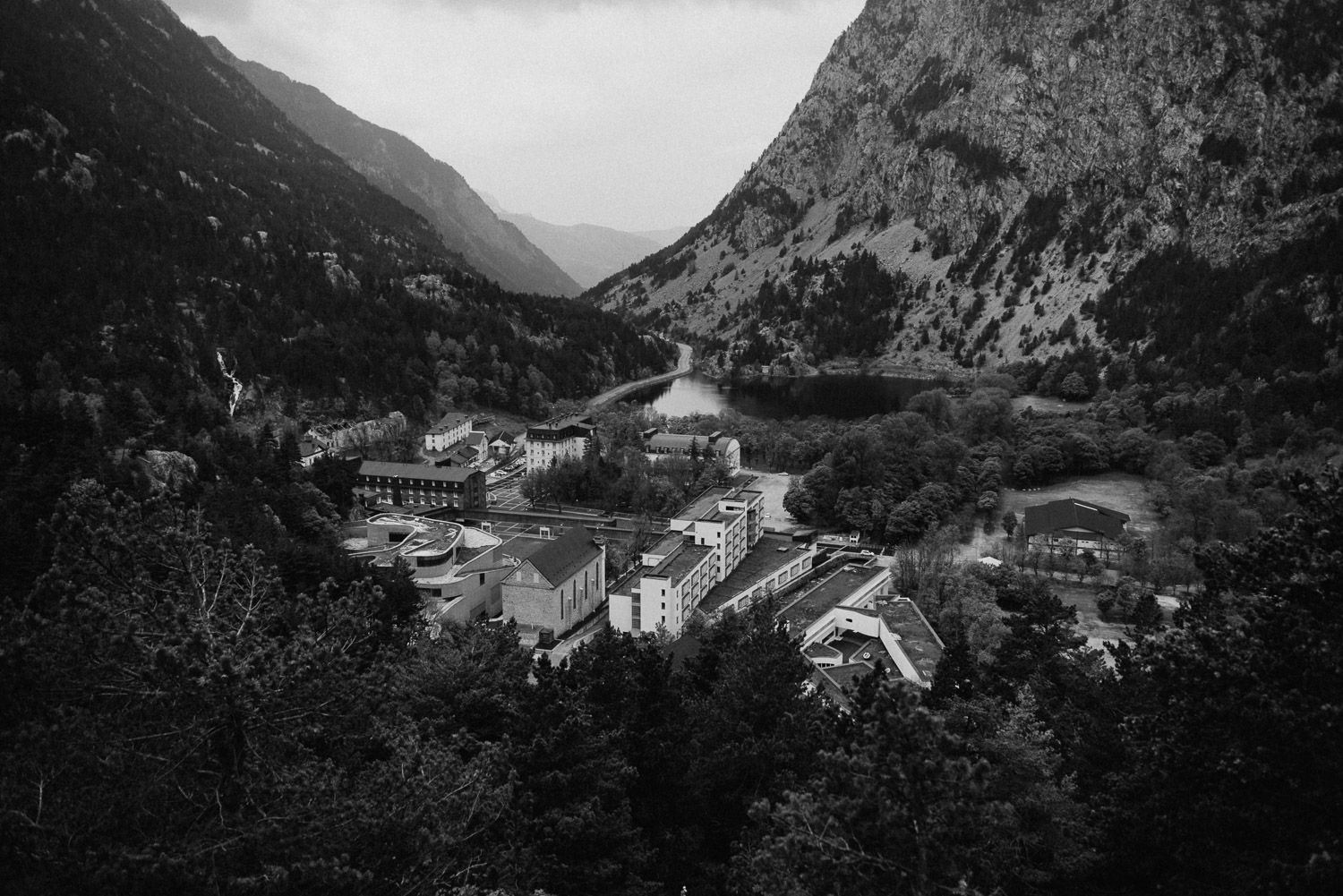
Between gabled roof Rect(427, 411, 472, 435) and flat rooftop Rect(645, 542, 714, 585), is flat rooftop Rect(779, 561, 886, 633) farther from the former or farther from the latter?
gabled roof Rect(427, 411, 472, 435)

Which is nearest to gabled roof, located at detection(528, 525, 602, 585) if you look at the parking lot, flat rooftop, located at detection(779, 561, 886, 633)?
flat rooftop, located at detection(779, 561, 886, 633)

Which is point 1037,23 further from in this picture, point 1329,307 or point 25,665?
point 25,665

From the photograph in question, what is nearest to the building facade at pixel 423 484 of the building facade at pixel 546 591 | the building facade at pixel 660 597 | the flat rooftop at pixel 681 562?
the building facade at pixel 546 591

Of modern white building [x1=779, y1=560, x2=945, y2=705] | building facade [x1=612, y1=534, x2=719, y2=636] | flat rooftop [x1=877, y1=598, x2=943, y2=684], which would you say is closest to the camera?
modern white building [x1=779, y1=560, x2=945, y2=705]

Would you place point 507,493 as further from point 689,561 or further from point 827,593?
point 827,593

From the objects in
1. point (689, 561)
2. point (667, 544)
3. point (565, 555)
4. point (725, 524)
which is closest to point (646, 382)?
point (725, 524)

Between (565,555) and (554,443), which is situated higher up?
(565,555)
